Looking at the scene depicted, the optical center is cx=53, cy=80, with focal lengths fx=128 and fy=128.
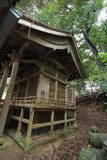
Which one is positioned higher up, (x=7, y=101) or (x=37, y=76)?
(x=37, y=76)

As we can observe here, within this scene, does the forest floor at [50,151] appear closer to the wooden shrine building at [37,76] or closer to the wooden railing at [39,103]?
the wooden shrine building at [37,76]

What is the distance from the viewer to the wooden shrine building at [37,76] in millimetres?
5590

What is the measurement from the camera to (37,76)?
7.27m

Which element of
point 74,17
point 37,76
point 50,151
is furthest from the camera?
point 74,17

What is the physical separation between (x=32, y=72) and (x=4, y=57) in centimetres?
218

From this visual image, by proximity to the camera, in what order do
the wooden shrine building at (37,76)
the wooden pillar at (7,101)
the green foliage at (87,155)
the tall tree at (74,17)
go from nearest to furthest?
the green foliage at (87,155), the wooden pillar at (7,101), the wooden shrine building at (37,76), the tall tree at (74,17)

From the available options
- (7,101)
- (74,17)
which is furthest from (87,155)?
(74,17)

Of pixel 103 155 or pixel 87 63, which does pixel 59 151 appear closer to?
pixel 103 155

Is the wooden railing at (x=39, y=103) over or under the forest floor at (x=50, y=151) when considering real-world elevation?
over

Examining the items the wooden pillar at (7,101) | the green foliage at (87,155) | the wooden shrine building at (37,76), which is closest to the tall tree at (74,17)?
the wooden shrine building at (37,76)

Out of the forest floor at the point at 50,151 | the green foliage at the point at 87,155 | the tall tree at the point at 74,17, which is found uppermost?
the tall tree at the point at 74,17

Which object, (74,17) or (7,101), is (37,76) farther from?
(74,17)

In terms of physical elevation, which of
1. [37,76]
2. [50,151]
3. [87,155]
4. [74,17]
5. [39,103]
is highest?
[74,17]

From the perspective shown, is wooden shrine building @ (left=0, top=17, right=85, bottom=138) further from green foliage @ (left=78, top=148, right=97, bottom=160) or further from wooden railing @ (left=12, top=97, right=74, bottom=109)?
green foliage @ (left=78, top=148, right=97, bottom=160)
